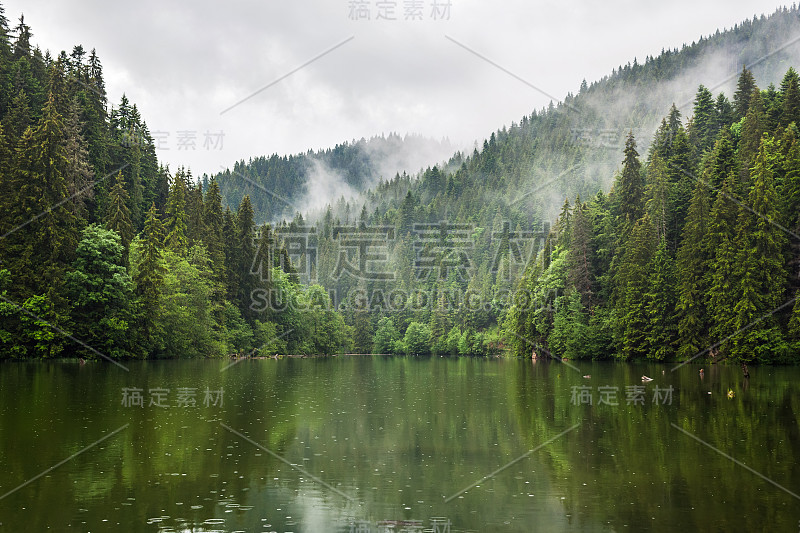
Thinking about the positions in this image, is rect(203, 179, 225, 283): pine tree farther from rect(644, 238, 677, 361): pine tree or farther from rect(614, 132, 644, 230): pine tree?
rect(644, 238, 677, 361): pine tree

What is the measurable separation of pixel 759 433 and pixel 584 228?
68172 millimetres

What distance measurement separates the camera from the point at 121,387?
40.5 meters

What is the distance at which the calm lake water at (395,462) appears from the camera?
14320 millimetres

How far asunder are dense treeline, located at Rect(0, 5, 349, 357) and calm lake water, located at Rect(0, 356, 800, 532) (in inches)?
1101

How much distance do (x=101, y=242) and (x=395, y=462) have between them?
2185 inches

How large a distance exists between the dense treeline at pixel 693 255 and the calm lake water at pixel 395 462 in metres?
31.5

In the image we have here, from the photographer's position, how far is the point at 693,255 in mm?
73188

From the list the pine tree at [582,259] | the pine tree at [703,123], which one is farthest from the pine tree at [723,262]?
the pine tree at [703,123]

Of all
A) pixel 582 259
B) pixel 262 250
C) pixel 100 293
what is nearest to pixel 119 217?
pixel 100 293

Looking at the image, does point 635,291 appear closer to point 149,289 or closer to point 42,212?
point 149,289

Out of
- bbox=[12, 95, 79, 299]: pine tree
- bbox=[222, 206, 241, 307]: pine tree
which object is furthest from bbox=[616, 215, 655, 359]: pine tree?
bbox=[12, 95, 79, 299]: pine tree

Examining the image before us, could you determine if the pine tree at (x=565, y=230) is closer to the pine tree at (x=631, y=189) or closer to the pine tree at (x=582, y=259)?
the pine tree at (x=582, y=259)

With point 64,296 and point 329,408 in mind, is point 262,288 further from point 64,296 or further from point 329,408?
point 329,408

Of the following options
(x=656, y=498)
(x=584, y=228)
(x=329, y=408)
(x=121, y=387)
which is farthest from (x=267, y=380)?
(x=584, y=228)
